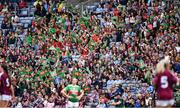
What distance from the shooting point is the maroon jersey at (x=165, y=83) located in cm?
1912

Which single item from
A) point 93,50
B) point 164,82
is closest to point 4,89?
point 164,82

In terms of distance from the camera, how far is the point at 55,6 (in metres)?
38.4

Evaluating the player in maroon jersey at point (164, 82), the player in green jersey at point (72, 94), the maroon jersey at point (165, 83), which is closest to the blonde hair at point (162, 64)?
the player in maroon jersey at point (164, 82)

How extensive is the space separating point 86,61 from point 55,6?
685 cm

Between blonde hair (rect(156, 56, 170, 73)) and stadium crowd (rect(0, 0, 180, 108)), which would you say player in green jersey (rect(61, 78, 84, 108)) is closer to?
blonde hair (rect(156, 56, 170, 73))

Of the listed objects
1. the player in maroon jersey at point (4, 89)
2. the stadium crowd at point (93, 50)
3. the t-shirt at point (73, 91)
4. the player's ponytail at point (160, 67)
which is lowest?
the stadium crowd at point (93, 50)

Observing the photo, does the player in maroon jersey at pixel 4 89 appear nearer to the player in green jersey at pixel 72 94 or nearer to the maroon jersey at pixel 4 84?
the maroon jersey at pixel 4 84

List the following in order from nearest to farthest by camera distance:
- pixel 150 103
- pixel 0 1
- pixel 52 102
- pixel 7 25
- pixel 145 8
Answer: pixel 150 103, pixel 52 102, pixel 145 8, pixel 7 25, pixel 0 1

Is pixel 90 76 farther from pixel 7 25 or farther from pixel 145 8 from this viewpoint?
pixel 7 25

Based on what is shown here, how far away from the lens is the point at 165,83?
19188 millimetres

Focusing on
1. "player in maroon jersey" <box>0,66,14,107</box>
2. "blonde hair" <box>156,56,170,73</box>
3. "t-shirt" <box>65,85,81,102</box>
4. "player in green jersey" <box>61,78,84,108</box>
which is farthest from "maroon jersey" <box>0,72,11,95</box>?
"blonde hair" <box>156,56,170,73</box>

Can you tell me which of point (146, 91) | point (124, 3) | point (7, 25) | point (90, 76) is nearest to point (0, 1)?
point (7, 25)

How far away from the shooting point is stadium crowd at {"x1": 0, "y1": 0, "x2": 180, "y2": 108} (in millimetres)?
30094

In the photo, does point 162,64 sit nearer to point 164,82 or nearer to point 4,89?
point 164,82
